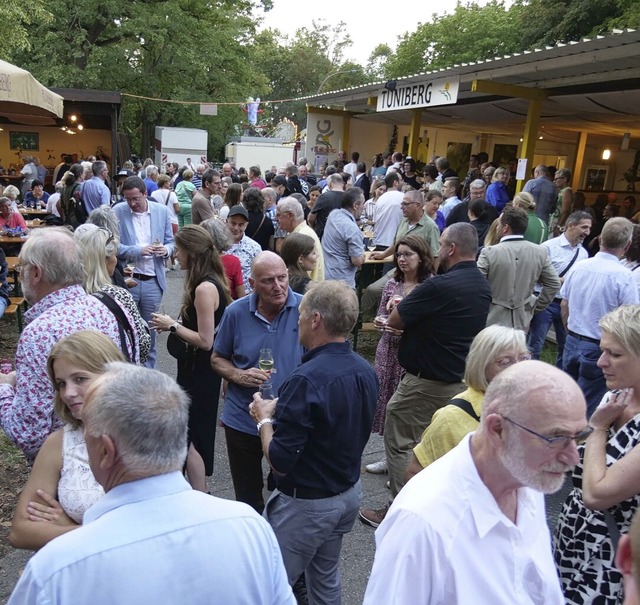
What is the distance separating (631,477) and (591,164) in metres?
16.9

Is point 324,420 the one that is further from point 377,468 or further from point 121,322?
point 377,468

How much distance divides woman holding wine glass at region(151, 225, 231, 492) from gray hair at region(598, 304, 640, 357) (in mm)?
2250

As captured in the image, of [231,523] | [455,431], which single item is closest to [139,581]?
[231,523]

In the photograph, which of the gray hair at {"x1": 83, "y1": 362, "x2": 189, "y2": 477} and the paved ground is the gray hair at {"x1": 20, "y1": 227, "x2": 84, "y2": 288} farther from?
the paved ground

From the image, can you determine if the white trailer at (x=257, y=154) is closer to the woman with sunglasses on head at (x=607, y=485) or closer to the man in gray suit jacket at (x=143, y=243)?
the man in gray suit jacket at (x=143, y=243)

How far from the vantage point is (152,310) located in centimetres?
573

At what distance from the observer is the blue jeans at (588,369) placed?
175 inches

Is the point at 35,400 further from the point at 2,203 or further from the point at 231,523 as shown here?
the point at 2,203

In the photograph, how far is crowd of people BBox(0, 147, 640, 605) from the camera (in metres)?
1.43

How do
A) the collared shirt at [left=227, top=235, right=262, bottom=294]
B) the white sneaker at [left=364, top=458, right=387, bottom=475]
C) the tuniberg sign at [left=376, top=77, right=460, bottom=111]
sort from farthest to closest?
1. the tuniberg sign at [left=376, top=77, right=460, bottom=111]
2. the collared shirt at [left=227, top=235, right=262, bottom=294]
3. the white sneaker at [left=364, top=458, right=387, bottom=475]

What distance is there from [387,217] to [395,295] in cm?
393

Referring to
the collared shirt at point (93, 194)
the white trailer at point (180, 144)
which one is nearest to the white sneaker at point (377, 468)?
the collared shirt at point (93, 194)

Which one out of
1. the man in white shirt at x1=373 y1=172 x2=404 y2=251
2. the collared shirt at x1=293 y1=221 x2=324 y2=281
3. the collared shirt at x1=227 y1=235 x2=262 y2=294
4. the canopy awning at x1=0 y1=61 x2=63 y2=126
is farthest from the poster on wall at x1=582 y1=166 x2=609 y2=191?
the canopy awning at x1=0 y1=61 x2=63 y2=126

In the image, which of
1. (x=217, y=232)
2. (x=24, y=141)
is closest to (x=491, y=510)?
(x=217, y=232)
